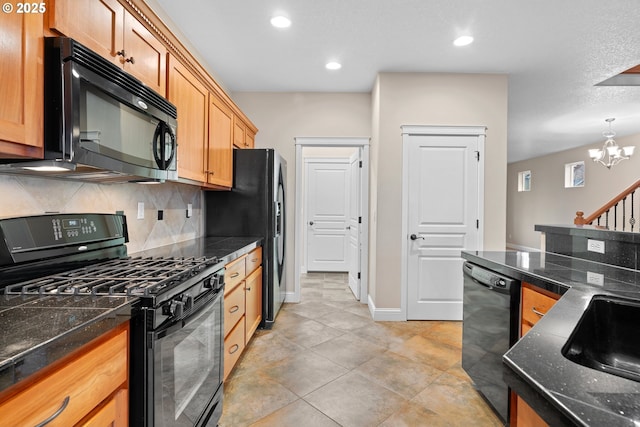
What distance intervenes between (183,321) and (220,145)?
6.09 ft

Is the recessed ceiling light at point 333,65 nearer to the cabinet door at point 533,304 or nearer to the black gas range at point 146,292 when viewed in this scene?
the black gas range at point 146,292

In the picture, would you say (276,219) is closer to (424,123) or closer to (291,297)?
(291,297)

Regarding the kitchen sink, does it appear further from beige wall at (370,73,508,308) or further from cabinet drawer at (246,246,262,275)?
beige wall at (370,73,508,308)

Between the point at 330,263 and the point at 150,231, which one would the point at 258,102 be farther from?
the point at 330,263

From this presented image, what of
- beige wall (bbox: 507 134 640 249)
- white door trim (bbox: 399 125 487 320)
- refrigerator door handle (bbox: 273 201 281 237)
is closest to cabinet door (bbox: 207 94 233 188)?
refrigerator door handle (bbox: 273 201 281 237)

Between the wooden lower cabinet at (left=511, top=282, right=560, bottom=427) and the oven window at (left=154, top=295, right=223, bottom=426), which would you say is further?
the wooden lower cabinet at (left=511, top=282, right=560, bottom=427)

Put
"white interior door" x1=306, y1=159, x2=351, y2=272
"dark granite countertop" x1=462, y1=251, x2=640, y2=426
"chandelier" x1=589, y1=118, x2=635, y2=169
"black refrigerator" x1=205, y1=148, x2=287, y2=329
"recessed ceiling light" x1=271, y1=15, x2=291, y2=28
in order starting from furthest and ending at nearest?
"white interior door" x1=306, y1=159, x2=351, y2=272 < "chandelier" x1=589, y1=118, x2=635, y2=169 < "black refrigerator" x1=205, y1=148, x2=287, y2=329 < "recessed ceiling light" x1=271, y1=15, x2=291, y2=28 < "dark granite countertop" x1=462, y1=251, x2=640, y2=426

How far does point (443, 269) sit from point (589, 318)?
7.98 ft

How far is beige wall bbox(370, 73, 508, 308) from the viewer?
3438 millimetres

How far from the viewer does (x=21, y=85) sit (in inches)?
37.4

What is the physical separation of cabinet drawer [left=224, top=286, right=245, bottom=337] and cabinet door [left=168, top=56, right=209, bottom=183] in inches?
34.5

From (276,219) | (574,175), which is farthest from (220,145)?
(574,175)

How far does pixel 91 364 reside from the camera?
880mm

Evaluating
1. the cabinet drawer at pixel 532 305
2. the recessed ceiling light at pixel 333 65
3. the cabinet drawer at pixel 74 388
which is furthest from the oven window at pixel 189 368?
the recessed ceiling light at pixel 333 65
